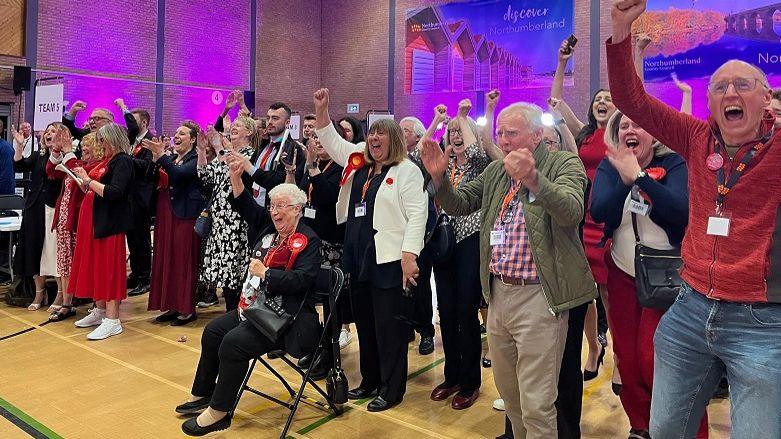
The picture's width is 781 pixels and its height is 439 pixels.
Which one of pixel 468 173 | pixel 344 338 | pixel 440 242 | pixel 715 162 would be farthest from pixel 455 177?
pixel 715 162

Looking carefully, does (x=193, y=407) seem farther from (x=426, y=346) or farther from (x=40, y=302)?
(x=40, y=302)

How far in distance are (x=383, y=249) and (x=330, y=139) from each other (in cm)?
87

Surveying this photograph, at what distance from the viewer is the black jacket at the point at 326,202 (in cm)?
388

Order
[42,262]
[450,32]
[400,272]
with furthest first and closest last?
[450,32], [42,262], [400,272]

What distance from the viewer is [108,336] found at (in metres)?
4.67

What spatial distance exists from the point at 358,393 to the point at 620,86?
238 cm

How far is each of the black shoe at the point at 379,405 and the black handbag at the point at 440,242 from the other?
2.60 feet

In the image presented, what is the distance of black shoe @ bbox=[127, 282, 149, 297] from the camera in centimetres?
616

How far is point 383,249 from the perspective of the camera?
322cm

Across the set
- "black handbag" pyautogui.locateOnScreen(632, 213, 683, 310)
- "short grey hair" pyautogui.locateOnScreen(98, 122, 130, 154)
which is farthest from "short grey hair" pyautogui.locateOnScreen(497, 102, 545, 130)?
"short grey hair" pyautogui.locateOnScreen(98, 122, 130, 154)

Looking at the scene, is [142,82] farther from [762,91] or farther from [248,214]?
[762,91]

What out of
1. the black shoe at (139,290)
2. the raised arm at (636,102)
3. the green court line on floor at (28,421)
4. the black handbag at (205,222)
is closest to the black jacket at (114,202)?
the black handbag at (205,222)

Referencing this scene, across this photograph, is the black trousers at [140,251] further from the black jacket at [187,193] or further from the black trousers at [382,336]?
the black trousers at [382,336]

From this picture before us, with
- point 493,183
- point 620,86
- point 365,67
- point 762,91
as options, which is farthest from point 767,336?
point 365,67
